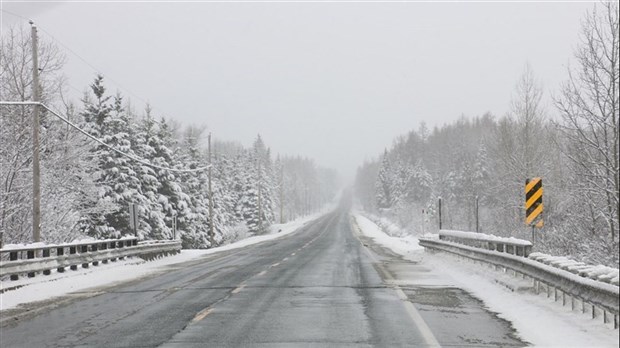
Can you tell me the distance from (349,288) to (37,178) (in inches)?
484

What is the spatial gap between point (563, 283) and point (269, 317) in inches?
180

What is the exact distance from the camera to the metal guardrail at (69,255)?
45.4 feet

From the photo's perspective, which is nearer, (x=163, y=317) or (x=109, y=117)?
(x=163, y=317)

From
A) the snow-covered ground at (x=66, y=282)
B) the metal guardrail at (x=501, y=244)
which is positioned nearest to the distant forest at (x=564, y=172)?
the metal guardrail at (x=501, y=244)

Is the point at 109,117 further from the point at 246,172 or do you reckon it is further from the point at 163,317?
the point at 246,172

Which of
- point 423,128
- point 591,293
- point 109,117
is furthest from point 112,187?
point 423,128

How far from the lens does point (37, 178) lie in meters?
19.5

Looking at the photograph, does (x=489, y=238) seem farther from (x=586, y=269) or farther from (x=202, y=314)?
(x=202, y=314)

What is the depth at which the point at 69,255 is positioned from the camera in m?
16.8

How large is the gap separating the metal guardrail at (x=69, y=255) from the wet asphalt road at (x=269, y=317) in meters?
2.13

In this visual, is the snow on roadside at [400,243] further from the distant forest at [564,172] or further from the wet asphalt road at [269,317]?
the wet asphalt road at [269,317]

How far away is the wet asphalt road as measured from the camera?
7387 millimetres

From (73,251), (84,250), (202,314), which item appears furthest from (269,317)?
(84,250)

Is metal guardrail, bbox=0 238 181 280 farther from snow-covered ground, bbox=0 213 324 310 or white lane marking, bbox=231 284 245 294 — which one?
white lane marking, bbox=231 284 245 294
